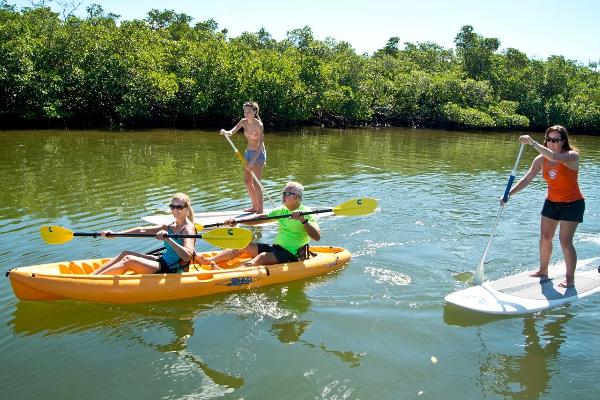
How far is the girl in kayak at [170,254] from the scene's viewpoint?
6.25 meters

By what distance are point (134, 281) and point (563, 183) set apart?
4982 millimetres

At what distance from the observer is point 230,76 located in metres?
30.7

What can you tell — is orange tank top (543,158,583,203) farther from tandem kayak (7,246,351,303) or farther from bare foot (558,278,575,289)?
tandem kayak (7,246,351,303)

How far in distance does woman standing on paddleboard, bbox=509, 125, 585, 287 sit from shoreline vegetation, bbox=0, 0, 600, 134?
82.5ft

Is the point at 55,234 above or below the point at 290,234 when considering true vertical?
above

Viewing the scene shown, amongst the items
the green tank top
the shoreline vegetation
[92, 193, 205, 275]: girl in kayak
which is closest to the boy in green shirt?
the green tank top

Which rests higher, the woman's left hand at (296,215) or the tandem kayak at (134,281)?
the woman's left hand at (296,215)

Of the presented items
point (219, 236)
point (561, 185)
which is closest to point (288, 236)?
point (219, 236)

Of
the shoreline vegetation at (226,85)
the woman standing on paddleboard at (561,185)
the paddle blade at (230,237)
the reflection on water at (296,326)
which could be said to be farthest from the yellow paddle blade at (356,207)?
the shoreline vegetation at (226,85)

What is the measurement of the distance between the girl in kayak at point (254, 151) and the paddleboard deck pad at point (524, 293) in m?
4.85

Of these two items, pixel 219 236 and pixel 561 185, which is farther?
pixel 219 236

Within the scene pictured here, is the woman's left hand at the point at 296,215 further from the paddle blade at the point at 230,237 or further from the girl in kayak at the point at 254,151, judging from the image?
the girl in kayak at the point at 254,151

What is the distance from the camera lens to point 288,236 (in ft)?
24.2

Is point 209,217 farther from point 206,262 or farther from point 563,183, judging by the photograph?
point 563,183
